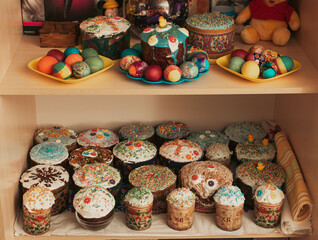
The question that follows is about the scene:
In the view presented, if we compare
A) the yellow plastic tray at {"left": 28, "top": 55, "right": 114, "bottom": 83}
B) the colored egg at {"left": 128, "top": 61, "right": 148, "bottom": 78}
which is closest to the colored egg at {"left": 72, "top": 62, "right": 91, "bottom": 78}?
the yellow plastic tray at {"left": 28, "top": 55, "right": 114, "bottom": 83}

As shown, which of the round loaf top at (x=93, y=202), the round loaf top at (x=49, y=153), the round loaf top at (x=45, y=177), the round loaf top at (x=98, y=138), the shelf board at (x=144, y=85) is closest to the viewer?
the shelf board at (x=144, y=85)

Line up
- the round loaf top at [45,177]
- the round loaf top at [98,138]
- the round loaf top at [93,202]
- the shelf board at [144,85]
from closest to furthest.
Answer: the shelf board at [144,85]
the round loaf top at [93,202]
the round loaf top at [45,177]
the round loaf top at [98,138]

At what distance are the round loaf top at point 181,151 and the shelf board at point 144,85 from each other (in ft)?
1.12

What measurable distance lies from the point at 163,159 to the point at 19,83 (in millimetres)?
566

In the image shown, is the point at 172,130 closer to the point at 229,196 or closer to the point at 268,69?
the point at 229,196

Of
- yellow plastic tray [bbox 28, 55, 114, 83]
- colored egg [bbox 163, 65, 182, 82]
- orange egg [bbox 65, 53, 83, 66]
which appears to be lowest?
yellow plastic tray [bbox 28, 55, 114, 83]

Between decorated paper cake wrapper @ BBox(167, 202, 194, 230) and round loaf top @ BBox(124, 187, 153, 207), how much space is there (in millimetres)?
65

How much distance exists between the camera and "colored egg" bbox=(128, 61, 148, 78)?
1378 mm

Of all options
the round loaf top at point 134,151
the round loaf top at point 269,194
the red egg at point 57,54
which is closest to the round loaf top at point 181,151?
the round loaf top at point 134,151

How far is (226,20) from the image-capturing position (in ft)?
5.04

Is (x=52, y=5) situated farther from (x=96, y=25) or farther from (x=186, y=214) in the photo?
(x=186, y=214)

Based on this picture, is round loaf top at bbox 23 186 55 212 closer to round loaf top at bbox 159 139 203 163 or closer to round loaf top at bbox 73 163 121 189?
round loaf top at bbox 73 163 121 189

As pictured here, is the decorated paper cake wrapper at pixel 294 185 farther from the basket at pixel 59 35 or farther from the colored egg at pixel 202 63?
the basket at pixel 59 35

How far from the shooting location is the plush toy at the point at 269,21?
5.27ft
